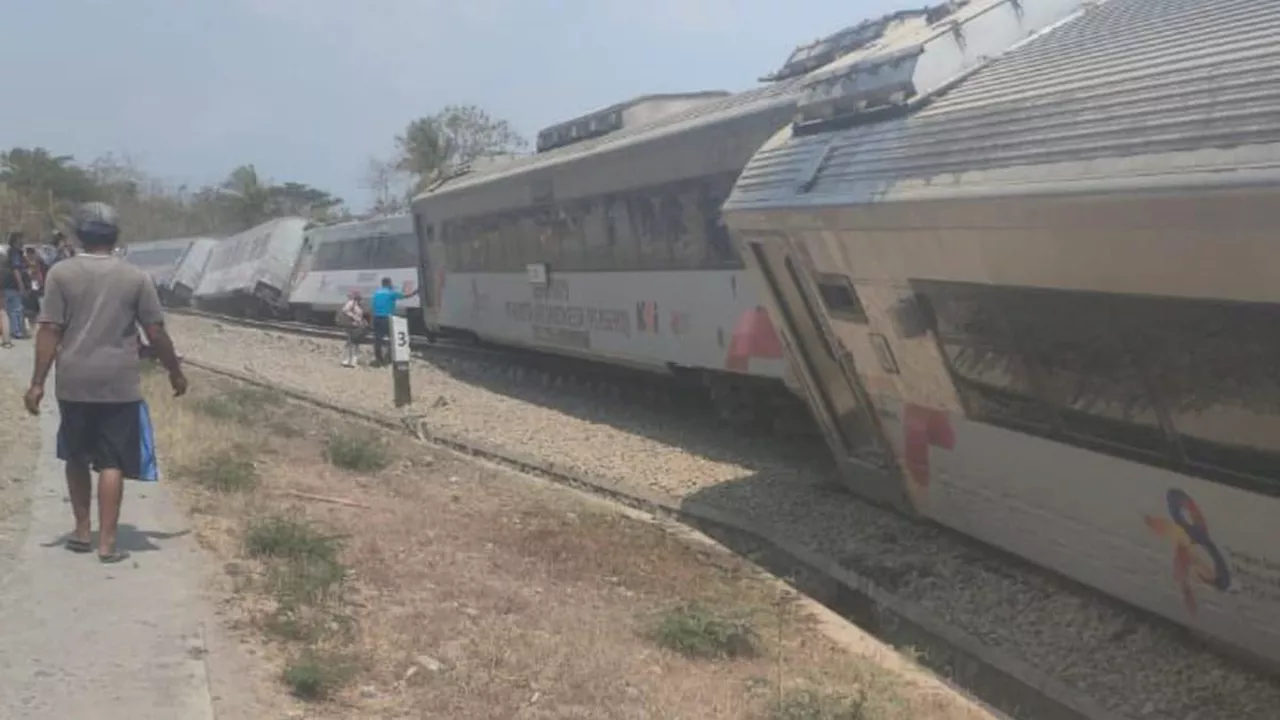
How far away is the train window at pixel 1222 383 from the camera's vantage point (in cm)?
502

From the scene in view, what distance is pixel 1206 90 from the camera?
509 centimetres

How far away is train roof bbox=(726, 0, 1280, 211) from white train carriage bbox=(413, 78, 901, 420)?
2748mm

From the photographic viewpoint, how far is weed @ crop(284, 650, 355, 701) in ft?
15.8

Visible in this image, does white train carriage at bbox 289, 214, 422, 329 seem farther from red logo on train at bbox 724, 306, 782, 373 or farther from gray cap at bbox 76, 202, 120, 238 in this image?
gray cap at bbox 76, 202, 120, 238

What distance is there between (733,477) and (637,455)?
1550 millimetres

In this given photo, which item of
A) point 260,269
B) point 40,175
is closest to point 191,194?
point 40,175

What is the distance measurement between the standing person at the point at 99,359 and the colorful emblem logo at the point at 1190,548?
4.22m

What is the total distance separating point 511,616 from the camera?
623 centimetres

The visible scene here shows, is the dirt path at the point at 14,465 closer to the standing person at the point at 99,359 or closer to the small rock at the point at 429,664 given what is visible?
the standing person at the point at 99,359

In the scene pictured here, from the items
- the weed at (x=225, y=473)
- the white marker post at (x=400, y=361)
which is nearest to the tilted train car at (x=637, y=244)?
the white marker post at (x=400, y=361)

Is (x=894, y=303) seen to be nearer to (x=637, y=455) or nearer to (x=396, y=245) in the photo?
(x=637, y=455)

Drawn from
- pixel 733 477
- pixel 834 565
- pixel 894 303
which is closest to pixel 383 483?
pixel 733 477

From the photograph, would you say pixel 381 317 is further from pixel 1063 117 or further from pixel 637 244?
pixel 1063 117

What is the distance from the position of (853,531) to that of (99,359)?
456 centimetres
